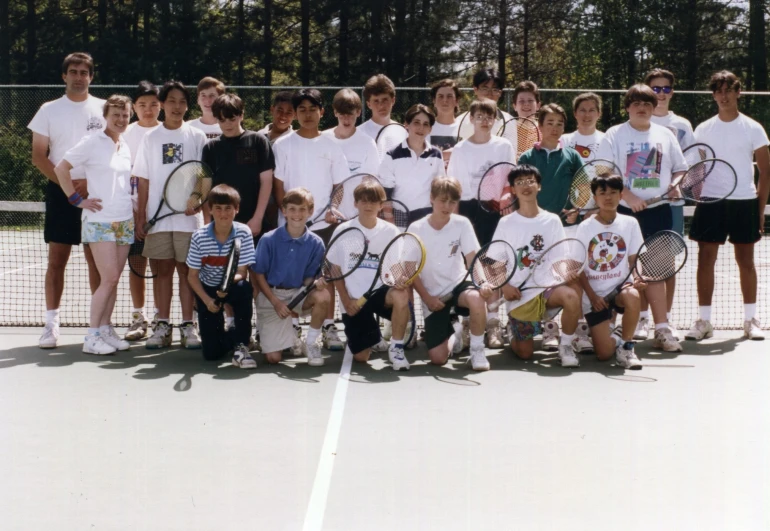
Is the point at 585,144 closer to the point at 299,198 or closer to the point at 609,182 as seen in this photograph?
the point at 609,182

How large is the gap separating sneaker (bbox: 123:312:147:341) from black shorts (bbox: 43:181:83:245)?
65 cm

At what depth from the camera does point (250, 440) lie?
3953mm

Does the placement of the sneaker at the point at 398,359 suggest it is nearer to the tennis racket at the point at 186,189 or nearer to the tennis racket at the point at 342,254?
the tennis racket at the point at 342,254

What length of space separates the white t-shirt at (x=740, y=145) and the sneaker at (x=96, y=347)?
160 inches

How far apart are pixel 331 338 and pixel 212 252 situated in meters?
0.96

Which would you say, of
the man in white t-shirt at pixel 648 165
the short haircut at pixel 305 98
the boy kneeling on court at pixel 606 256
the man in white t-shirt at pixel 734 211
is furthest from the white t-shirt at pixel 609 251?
the short haircut at pixel 305 98

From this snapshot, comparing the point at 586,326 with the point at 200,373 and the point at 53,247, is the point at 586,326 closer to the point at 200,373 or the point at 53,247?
the point at 200,373

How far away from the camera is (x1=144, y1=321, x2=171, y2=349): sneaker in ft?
19.3

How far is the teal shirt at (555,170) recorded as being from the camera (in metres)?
Result: 5.95

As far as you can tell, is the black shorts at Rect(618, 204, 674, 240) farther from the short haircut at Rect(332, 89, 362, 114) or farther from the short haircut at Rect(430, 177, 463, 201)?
the short haircut at Rect(332, 89, 362, 114)

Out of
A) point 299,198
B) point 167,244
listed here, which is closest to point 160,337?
point 167,244

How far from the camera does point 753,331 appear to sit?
6.24 meters

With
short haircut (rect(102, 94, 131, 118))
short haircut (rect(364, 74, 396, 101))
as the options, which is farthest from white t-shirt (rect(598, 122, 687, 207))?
short haircut (rect(102, 94, 131, 118))

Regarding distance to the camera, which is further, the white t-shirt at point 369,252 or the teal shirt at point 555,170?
the teal shirt at point 555,170
